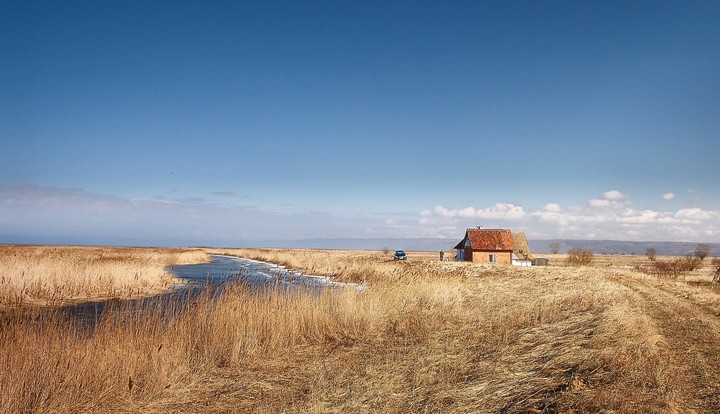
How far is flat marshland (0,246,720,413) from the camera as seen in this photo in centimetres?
567

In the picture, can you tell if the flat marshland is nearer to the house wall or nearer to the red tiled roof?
the house wall

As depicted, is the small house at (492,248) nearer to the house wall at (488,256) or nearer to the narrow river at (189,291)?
the house wall at (488,256)

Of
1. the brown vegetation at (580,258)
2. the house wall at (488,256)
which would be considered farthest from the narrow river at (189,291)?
the brown vegetation at (580,258)

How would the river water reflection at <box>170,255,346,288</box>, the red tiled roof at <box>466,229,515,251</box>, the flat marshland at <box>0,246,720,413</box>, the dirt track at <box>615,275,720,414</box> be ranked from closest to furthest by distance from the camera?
the dirt track at <box>615,275,720,414</box>
the flat marshland at <box>0,246,720,413</box>
the river water reflection at <box>170,255,346,288</box>
the red tiled roof at <box>466,229,515,251</box>

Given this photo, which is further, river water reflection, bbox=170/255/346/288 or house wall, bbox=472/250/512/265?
house wall, bbox=472/250/512/265

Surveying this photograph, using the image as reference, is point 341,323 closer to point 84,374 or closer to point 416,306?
point 416,306

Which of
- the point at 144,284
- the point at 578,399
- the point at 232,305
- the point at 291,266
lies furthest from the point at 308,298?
the point at 291,266

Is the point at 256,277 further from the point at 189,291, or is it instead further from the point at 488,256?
the point at 488,256

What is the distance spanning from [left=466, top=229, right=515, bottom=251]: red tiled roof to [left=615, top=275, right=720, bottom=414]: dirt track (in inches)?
1473

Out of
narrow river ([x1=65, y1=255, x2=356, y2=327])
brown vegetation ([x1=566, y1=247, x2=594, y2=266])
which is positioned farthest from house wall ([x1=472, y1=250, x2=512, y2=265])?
narrow river ([x1=65, y1=255, x2=356, y2=327])

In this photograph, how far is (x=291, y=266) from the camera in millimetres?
43656

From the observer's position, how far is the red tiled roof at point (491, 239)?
51344mm

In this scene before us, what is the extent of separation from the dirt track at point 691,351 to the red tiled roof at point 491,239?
123 feet

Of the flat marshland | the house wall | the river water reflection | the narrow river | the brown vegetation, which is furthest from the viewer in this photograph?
the brown vegetation
